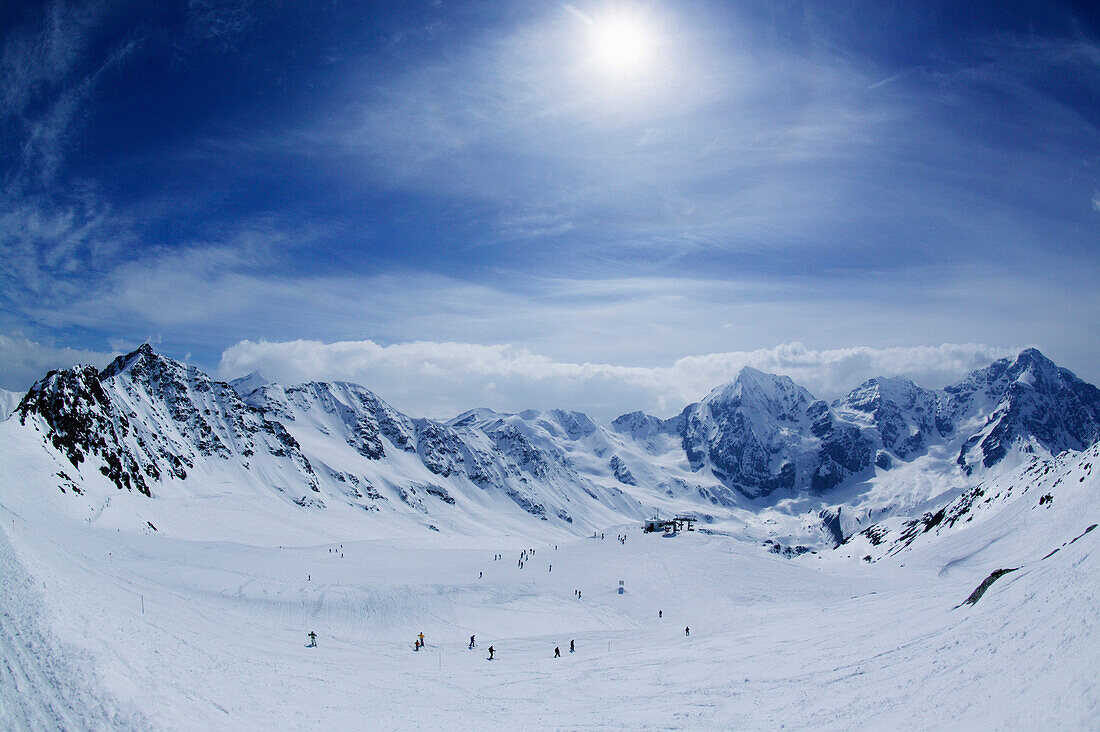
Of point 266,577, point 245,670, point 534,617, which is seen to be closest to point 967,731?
point 245,670

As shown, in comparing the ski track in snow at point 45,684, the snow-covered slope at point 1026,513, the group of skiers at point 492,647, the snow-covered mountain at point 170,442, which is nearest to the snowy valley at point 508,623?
the ski track in snow at point 45,684

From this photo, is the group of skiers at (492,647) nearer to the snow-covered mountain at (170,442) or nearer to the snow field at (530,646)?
the snow field at (530,646)

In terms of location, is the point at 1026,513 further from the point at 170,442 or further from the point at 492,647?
the point at 170,442

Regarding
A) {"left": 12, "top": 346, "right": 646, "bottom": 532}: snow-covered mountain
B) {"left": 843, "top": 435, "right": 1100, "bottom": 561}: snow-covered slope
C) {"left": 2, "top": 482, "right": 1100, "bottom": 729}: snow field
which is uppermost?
{"left": 12, "top": 346, "right": 646, "bottom": 532}: snow-covered mountain

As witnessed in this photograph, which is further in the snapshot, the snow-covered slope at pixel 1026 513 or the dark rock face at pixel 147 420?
the dark rock face at pixel 147 420

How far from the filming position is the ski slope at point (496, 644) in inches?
838

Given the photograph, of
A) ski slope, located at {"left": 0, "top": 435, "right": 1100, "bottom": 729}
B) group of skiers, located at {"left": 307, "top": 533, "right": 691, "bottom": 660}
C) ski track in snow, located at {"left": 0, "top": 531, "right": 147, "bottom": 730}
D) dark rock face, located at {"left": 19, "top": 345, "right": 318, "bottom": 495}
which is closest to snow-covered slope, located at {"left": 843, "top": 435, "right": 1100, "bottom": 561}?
ski slope, located at {"left": 0, "top": 435, "right": 1100, "bottom": 729}

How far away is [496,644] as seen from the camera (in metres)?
44.6

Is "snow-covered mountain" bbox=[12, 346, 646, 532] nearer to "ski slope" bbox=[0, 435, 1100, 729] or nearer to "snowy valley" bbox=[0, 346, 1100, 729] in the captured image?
"snowy valley" bbox=[0, 346, 1100, 729]

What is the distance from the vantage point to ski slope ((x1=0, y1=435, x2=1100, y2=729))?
2128 centimetres

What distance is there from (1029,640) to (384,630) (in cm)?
4539

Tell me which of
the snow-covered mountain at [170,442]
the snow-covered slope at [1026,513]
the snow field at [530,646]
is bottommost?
the snow field at [530,646]

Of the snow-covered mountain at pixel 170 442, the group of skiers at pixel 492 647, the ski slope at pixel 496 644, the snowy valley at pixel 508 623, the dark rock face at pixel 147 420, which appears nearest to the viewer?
the ski slope at pixel 496 644

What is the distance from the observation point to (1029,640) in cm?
2192
